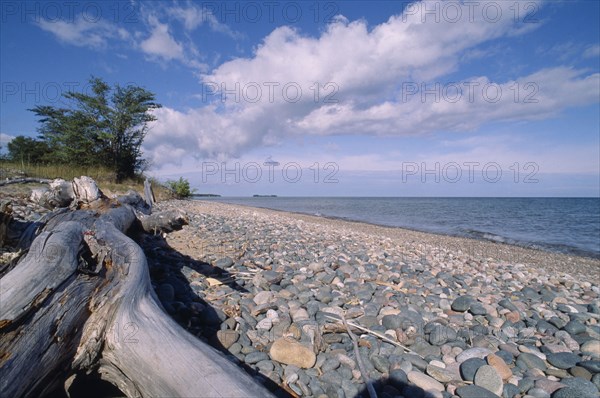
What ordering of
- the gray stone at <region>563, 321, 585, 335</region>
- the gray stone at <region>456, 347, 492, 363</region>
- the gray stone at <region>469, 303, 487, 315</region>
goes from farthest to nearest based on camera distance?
the gray stone at <region>469, 303, 487, 315</region>
the gray stone at <region>563, 321, 585, 335</region>
the gray stone at <region>456, 347, 492, 363</region>

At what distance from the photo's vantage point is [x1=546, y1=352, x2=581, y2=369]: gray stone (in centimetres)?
233

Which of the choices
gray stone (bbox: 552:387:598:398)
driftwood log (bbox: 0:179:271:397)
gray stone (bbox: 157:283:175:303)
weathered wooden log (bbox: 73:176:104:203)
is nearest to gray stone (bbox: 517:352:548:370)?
gray stone (bbox: 552:387:598:398)

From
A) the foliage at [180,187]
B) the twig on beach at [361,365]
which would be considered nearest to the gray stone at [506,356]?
the twig on beach at [361,365]

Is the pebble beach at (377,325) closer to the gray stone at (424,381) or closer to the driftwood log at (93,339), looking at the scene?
the gray stone at (424,381)

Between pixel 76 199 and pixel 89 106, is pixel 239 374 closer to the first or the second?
pixel 76 199

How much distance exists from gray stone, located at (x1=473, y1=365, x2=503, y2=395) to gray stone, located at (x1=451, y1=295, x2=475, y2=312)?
3.80 ft

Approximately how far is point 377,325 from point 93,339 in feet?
7.32

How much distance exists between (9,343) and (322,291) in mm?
2633

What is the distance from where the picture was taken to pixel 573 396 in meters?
1.96

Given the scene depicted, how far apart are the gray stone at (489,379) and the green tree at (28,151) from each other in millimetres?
22590

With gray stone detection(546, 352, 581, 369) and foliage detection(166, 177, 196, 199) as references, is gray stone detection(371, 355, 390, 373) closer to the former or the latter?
gray stone detection(546, 352, 581, 369)

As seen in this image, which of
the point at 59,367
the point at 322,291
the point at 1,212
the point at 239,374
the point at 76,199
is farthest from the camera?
the point at 76,199

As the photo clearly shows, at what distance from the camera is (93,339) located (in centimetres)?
160

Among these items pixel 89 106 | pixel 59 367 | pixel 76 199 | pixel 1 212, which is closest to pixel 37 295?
pixel 59 367
